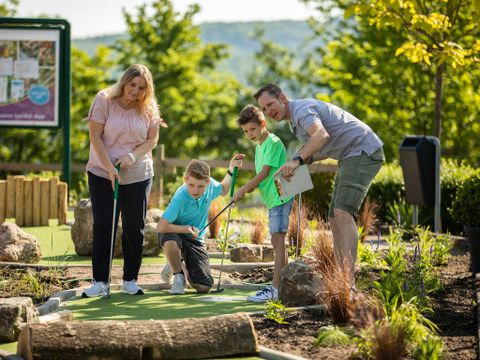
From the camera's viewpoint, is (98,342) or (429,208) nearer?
(98,342)

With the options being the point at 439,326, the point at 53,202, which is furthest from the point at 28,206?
the point at 439,326

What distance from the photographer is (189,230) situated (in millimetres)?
7344

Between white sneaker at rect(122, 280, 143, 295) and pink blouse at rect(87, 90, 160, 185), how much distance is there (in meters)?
0.75

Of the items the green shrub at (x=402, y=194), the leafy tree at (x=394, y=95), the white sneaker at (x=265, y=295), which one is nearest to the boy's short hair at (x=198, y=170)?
the white sneaker at (x=265, y=295)

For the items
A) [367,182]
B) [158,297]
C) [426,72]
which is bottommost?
[158,297]

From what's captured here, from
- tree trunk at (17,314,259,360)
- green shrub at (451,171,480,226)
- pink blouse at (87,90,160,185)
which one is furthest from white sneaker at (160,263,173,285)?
green shrub at (451,171,480,226)

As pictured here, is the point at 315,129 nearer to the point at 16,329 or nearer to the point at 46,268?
the point at 16,329

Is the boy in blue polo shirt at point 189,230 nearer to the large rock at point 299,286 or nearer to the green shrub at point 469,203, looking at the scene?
the large rock at point 299,286

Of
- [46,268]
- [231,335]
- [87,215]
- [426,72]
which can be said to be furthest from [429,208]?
[426,72]

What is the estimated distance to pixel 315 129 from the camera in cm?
637

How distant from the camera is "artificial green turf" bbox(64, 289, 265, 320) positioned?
626 cm

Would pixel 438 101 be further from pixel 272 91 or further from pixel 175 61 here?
pixel 175 61

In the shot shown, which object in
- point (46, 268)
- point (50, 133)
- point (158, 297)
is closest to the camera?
point (158, 297)

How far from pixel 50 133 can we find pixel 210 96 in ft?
29.4
